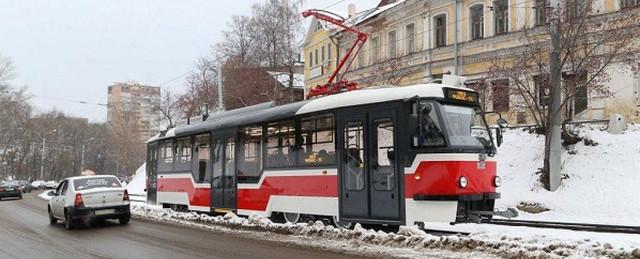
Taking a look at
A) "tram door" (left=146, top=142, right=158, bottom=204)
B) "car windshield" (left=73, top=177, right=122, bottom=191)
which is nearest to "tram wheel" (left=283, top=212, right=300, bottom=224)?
"car windshield" (left=73, top=177, right=122, bottom=191)

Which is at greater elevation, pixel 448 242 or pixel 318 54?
pixel 318 54

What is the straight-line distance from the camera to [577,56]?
72.4 ft

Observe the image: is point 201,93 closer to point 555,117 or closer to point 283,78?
point 283,78

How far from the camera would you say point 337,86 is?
1473 cm

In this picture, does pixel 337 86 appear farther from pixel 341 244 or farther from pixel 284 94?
pixel 284 94

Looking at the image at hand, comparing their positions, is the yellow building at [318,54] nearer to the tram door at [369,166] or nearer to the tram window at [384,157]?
the tram door at [369,166]

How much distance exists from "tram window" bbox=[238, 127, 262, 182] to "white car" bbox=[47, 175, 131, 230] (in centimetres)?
398

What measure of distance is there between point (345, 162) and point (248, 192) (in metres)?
4.09

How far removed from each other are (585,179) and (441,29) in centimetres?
1615

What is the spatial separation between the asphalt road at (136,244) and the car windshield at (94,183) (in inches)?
46.4

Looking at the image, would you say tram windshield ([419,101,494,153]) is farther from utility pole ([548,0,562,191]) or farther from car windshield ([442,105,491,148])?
utility pole ([548,0,562,191])

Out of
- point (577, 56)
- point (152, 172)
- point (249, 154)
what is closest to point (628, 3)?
point (577, 56)

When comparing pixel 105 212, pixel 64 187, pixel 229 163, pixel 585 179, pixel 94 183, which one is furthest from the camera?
pixel 585 179

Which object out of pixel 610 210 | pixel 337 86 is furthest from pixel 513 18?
pixel 337 86
